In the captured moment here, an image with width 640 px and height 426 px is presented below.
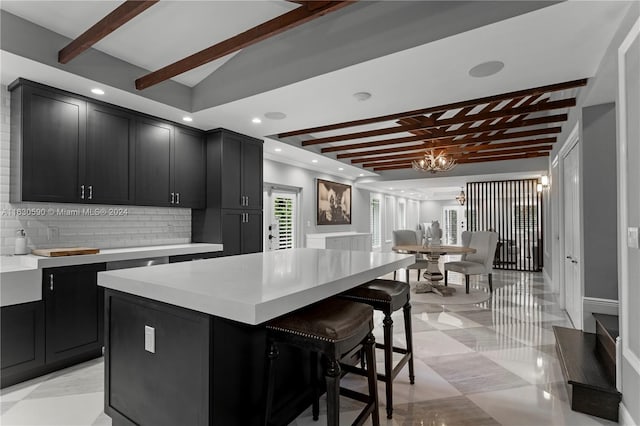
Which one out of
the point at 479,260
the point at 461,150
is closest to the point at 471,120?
the point at 461,150

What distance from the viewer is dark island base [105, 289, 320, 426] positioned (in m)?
1.43

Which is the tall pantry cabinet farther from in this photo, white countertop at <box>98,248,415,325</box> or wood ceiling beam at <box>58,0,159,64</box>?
white countertop at <box>98,248,415,325</box>

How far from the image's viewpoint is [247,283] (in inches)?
60.9

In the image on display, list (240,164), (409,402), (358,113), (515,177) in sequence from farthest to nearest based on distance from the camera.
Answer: (515,177), (240,164), (358,113), (409,402)

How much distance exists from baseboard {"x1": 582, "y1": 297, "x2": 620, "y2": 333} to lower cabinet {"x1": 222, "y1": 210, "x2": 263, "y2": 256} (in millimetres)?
3886

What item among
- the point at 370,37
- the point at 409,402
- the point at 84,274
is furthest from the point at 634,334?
the point at 84,274

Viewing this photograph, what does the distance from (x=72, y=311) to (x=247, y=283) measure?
7.55 feet

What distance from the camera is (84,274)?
2.91m

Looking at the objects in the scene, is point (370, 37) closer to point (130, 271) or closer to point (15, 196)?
point (130, 271)

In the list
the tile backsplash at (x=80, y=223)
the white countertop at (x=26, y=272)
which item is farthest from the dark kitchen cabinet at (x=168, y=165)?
the white countertop at (x=26, y=272)

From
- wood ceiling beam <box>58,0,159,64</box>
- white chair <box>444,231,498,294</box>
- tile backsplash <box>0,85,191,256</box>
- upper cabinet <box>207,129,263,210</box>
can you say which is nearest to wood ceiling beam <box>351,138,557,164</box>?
white chair <box>444,231,498,294</box>

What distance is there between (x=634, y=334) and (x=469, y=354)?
4.59 ft

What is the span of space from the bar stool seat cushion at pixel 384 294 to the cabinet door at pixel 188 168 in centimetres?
275

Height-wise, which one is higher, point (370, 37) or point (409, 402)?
point (370, 37)
